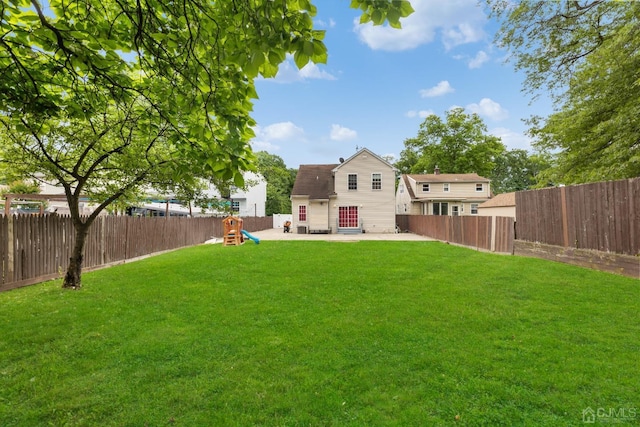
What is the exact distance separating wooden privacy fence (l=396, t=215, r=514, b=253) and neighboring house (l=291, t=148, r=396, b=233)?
4433mm

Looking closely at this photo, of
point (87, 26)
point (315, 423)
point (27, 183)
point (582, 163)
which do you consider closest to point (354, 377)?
point (315, 423)

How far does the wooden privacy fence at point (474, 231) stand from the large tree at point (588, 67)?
2.99 metres

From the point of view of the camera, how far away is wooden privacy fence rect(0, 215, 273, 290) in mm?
6500

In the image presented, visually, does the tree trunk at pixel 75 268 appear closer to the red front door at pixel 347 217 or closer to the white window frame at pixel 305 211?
the white window frame at pixel 305 211

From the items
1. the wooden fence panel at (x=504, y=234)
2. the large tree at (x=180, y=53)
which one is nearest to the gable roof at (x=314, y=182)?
the wooden fence panel at (x=504, y=234)

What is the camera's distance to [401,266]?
8.34m

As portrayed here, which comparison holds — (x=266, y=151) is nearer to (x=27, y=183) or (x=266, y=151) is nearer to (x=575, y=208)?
(x=27, y=183)

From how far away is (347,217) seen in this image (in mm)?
24922

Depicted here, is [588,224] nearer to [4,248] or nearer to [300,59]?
[300,59]

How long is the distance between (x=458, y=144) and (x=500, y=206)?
638 inches

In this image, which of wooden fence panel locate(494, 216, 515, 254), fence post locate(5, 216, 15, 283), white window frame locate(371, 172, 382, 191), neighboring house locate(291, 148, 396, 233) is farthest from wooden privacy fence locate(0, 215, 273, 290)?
white window frame locate(371, 172, 382, 191)

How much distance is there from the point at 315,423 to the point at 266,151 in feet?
194

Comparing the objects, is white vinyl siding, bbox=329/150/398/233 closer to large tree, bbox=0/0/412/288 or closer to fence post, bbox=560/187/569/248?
fence post, bbox=560/187/569/248

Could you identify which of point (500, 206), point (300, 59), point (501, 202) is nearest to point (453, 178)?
point (501, 202)
